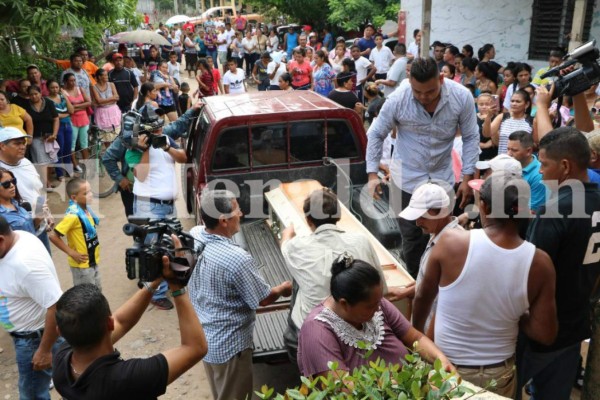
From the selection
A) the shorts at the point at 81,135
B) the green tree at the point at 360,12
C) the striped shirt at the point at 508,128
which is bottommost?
the shorts at the point at 81,135

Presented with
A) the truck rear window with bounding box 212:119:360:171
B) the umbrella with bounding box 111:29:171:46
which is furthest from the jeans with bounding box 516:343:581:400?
the umbrella with bounding box 111:29:171:46

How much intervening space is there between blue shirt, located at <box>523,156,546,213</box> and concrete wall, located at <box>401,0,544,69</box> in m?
7.52

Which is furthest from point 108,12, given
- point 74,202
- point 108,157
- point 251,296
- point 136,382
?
point 136,382

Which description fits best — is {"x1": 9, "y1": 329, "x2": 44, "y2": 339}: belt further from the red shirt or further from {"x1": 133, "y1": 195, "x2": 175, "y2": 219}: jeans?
the red shirt

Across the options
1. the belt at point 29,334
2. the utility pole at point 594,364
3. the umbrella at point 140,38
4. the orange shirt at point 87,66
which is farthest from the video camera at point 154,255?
the umbrella at point 140,38

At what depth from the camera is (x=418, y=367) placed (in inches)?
84.9

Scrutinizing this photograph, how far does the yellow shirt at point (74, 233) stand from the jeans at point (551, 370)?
3675mm

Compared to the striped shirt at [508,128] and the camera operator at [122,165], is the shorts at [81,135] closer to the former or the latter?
the camera operator at [122,165]

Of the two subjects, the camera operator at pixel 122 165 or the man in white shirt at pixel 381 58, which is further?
the man in white shirt at pixel 381 58

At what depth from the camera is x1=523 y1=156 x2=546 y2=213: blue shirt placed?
4.18 meters

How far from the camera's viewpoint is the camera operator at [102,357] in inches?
93.2

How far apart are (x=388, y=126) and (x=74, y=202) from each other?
2.82 metres

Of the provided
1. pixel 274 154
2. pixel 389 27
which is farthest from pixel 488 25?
pixel 274 154

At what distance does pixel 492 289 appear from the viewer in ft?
8.71
